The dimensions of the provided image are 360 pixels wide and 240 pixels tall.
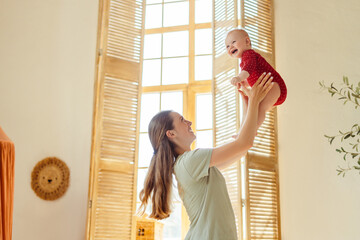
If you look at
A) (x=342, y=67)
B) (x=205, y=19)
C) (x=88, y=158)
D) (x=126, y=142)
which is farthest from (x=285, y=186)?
(x=205, y=19)

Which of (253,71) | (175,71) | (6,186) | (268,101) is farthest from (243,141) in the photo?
(175,71)

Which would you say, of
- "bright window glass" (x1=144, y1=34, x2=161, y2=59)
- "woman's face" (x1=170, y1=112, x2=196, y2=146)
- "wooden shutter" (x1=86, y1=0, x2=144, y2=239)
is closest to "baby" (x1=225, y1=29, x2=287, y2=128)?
"woman's face" (x1=170, y1=112, x2=196, y2=146)

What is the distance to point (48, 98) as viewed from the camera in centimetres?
426

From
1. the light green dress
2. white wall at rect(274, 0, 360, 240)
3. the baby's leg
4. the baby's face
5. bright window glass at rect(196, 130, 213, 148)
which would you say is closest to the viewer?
the light green dress

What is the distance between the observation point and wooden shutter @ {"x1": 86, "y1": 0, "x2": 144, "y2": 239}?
4008mm

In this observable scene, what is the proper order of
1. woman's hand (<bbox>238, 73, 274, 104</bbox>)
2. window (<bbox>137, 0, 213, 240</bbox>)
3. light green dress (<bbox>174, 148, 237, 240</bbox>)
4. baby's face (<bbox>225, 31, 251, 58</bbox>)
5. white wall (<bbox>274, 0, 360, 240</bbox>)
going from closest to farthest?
light green dress (<bbox>174, 148, 237, 240</bbox>) → woman's hand (<bbox>238, 73, 274, 104</bbox>) → baby's face (<bbox>225, 31, 251, 58</bbox>) → white wall (<bbox>274, 0, 360, 240</bbox>) → window (<bbox>137, 0, 213, 240</bbox>)

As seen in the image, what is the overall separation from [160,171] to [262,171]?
2.31 metres

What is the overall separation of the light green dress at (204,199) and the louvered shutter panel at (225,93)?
6.89ft

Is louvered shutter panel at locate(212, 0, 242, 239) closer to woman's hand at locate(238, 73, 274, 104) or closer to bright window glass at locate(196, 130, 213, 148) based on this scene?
bright window glass at locate(196, 130, 213, 148)

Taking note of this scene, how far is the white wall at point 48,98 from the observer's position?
402 centimetres

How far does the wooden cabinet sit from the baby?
233 cm

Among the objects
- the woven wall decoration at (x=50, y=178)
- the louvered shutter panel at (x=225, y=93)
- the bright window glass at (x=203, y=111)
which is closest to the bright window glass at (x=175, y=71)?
the bright window glass at (x=203, y=111)

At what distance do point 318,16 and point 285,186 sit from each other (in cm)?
154

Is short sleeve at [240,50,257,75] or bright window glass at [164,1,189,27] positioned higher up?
bright window glass at [164,1,189,27]
